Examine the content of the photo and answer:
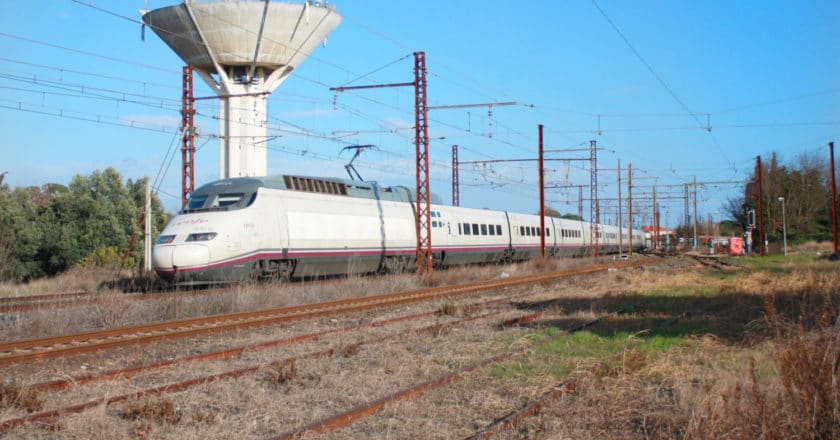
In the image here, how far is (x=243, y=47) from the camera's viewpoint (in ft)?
156

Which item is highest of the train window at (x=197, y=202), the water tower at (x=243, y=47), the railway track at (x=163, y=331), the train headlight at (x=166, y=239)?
the water tower at (x=243, y=47)

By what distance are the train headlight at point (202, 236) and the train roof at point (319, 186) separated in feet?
6.46

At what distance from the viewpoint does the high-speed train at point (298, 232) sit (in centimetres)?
1922

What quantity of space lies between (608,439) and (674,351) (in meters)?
3.83

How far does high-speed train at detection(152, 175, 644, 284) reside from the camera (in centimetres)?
1922

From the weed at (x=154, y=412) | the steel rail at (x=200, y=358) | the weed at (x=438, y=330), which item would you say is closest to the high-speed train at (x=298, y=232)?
the steel rail at (x=200, y=358)

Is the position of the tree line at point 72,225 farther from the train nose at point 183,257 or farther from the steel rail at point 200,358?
the steel rail at point 200,358

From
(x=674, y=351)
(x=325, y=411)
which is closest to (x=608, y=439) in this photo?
(x=325, y=411)

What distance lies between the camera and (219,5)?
44656 mm

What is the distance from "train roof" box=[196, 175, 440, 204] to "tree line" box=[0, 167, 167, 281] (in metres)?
18.4

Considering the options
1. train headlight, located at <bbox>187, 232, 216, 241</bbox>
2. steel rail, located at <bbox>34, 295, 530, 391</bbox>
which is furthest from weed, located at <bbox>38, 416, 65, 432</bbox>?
train headlight, located at <bbox>187, 232, 216, 241</bbox>

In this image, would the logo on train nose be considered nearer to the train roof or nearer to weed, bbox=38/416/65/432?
the train roof

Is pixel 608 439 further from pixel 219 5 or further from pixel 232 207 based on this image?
pixel 219 5

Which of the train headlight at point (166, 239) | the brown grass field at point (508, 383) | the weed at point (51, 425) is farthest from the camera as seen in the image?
the train headlight at point (166, 239)
